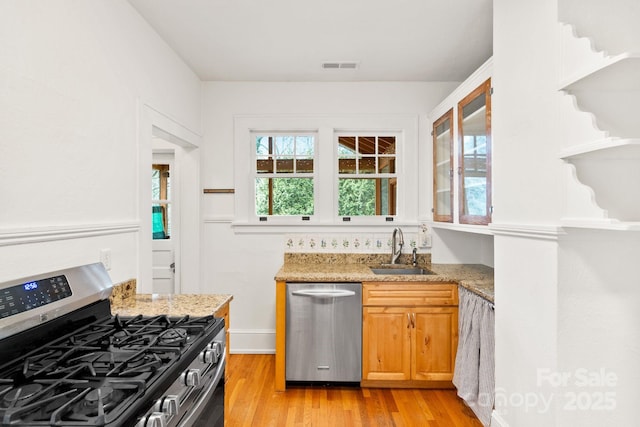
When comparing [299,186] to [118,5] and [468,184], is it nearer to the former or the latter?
[468,184]

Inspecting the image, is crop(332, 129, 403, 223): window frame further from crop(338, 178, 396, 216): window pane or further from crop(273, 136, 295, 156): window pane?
crop(273, 136, 295, 156): window pane

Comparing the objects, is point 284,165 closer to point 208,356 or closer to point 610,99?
point 208,356

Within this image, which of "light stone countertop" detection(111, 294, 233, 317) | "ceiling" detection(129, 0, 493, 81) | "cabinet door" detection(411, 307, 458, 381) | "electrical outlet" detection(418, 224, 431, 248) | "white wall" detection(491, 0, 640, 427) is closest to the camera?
"white wall" detection(491, 0, 640, 427)

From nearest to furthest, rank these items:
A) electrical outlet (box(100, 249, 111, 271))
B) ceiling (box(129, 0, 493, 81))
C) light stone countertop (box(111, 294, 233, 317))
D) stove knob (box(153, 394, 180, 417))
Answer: stove knob (box(153, 394, 180, 417)) < light stone countertop (box(111, 294, 233, 317)) < electrical outlet (box(100, 249, 111, 271)) < ceiling (box(129, 0, 493, 81))

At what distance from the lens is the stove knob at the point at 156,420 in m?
1.02

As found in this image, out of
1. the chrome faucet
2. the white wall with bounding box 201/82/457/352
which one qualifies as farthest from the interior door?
the chrome faucet

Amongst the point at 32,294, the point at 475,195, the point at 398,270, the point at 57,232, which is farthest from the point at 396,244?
the point at 32,294

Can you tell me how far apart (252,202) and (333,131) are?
1.06 m

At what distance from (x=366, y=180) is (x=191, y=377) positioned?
268 centimetres

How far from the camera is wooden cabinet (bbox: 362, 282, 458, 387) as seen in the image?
2.84m

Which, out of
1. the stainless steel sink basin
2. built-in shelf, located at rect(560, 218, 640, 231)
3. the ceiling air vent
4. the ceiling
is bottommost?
the stainless steel sink basin

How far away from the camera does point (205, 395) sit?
4.76ft

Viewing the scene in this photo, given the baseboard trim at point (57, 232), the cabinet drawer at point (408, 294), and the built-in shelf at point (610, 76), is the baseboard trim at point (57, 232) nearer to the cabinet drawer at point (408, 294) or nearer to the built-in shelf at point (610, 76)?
the cabinet drawer at point (408, 294)

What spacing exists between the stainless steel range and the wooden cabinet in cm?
145
